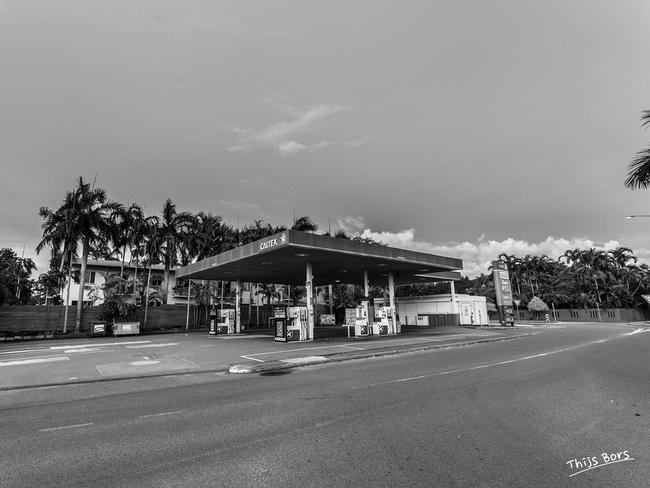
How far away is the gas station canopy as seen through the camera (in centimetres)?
2164

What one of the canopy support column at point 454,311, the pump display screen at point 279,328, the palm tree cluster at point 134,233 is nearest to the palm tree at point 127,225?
the palm tree cluster at point 134,233

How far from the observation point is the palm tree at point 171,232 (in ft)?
135

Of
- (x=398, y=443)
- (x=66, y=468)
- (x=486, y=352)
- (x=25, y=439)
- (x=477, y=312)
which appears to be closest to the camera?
(x=66, y=468)

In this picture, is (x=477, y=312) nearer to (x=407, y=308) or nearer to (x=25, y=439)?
(x=407, y=308)

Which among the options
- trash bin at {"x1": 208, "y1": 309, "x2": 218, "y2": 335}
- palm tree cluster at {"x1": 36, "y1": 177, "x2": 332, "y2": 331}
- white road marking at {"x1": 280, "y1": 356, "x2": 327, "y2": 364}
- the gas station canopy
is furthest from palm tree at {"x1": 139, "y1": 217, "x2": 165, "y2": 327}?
white road marking at {"x1": 280, "y1": 356, "x2": 327, "y2": 364}

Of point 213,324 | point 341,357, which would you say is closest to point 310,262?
point 341,357

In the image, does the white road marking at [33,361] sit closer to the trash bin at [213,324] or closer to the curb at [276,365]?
the curb at [276,365]

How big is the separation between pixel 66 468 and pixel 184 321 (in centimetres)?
3673

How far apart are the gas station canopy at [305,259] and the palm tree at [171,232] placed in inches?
336

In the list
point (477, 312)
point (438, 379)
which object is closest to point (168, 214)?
point (477, 312)

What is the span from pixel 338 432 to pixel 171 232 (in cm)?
3950

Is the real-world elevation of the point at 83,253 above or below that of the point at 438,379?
above

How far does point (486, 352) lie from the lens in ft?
54.4

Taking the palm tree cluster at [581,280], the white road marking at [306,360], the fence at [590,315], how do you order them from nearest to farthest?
1. the white road marking at [306,360]
2. the fence at [590,315]
3. the palm tree cluster at [581,280]
